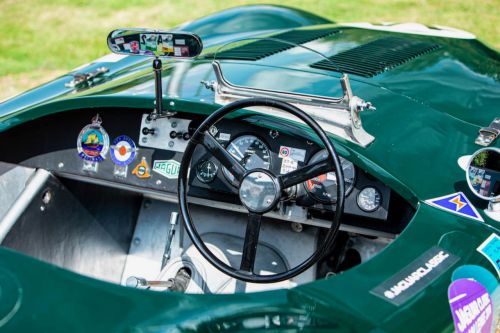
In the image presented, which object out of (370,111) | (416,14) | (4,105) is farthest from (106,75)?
(416,14)

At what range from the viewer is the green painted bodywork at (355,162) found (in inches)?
78.1

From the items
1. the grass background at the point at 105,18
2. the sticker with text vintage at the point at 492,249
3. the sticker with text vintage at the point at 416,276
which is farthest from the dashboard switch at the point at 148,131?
the grass background at the point at 105,18

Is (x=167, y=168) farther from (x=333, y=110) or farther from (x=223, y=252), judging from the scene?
(x=333, y=110)

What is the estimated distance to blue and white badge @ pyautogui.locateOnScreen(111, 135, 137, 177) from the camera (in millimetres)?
3213

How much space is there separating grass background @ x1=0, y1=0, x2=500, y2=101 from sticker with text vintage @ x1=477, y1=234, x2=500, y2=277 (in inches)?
244

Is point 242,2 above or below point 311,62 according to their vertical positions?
above

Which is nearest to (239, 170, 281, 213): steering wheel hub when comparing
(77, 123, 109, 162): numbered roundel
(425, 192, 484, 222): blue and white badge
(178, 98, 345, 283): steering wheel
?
(178, 98, 345, 283): steering wheel

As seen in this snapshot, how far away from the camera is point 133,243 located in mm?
3738

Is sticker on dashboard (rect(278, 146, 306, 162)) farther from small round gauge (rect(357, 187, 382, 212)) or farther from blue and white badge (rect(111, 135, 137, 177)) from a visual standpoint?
blue and white badge (rect(111, 135, 137, 177))

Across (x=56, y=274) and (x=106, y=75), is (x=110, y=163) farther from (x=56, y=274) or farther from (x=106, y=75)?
(x=56, y=274)

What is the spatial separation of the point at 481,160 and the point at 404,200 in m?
0.33

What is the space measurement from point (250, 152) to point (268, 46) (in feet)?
4.00

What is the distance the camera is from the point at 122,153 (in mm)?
3229

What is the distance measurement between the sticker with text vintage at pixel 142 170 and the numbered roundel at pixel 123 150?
46mm
